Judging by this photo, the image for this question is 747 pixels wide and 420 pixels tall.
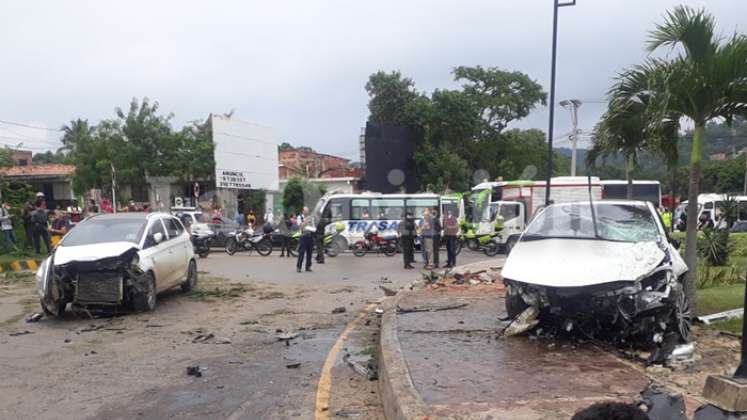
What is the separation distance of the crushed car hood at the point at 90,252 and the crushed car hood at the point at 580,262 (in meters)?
6.24

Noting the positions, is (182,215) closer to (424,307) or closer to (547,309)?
(424,307)

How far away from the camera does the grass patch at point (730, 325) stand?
24.1 feet

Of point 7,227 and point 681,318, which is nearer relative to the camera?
point 681,318

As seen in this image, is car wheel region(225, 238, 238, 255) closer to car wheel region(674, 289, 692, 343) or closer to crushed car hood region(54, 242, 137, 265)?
crushed car hood region(54, 242, 137, 265)

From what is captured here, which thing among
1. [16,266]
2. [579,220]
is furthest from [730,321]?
A: [16,266]

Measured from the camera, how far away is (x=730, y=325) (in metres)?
7.61

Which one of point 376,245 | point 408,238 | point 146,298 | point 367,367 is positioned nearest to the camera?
point 367,367

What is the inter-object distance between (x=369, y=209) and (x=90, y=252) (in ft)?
61.2

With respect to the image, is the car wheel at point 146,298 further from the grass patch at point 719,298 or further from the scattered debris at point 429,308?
the grass patch at point 719,298

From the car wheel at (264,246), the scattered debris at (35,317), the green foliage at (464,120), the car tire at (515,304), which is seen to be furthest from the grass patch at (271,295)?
the green foliage at (464,120)

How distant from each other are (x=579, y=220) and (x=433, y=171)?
3724 centimetres

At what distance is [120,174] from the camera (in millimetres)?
32594

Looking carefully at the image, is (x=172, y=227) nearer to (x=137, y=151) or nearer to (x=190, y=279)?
(x=190, y=279)

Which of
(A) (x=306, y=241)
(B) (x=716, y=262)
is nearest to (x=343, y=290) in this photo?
(A) (x=306, y=241)
